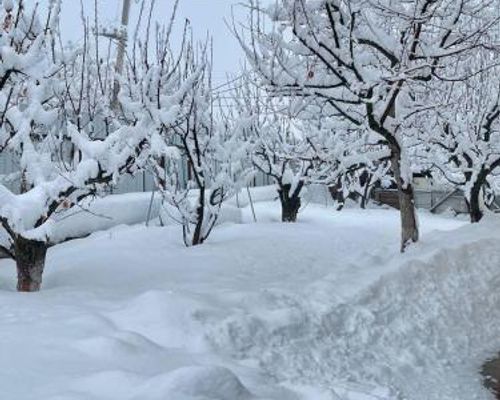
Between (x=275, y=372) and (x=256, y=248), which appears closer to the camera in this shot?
(x=275, y=372)

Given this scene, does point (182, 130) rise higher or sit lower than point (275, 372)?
higher

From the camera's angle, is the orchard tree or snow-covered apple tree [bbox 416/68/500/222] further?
snow-covered apple tree [bbox 416/68/500/222]

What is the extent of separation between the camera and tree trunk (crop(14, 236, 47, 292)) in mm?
5645

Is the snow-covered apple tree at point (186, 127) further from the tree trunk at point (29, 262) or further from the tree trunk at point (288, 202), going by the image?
the tree trunk at point (288, 202)

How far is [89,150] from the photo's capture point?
18.0 feet

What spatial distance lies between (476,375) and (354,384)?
4.52 ft

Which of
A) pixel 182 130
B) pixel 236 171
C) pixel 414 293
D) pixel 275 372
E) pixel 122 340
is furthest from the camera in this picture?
pixel 236 171

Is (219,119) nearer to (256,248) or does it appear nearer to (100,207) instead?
(100,207)

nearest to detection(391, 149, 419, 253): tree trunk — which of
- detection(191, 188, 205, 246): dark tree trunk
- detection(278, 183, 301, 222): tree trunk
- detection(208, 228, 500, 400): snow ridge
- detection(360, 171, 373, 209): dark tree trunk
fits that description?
detection(208, 228, 500, 400): snow ridge

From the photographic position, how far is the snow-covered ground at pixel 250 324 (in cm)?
336

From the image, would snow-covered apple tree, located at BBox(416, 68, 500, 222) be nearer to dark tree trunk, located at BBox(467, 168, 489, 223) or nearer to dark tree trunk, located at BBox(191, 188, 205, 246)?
dark tree trunk, located at BBox(467, 168, 489, 223)

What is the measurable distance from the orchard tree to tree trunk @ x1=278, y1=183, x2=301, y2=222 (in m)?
6.82

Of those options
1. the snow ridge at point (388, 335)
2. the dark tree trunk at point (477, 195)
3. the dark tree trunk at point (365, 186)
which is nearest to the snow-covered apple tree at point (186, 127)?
the snow ridge at point (388, 335)

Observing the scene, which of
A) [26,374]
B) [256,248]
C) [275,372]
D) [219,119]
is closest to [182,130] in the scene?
[256,248]
